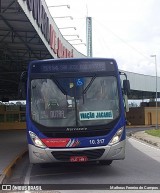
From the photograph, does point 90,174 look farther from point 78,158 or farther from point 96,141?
point 96,141

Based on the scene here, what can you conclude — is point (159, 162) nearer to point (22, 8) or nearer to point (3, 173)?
point (3, 173)

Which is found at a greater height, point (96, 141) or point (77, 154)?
point (96, 141)

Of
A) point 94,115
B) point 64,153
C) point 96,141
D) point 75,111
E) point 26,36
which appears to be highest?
point 26,36

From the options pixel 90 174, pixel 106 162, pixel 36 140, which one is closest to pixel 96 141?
pixel 90 174

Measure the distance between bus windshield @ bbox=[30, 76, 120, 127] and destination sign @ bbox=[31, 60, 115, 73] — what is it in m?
0.23

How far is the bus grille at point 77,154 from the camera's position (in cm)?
1065

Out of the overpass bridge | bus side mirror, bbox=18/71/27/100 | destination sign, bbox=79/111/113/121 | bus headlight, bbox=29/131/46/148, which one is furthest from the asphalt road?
the overpass bridge

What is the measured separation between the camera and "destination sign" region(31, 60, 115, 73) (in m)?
11.4

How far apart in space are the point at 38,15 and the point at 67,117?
323 inches

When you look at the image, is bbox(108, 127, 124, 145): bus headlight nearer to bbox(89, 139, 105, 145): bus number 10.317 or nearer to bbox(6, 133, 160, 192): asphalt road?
bbox(89, 139, 105, 145): bus number 10.317

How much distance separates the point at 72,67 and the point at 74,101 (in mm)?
1005

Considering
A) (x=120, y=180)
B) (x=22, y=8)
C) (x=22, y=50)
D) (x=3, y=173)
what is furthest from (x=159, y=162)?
(x=22, y=50)

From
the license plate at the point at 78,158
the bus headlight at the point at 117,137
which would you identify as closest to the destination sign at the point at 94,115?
the bus headlight at the point at 117,137

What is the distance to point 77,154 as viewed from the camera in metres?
10.7
